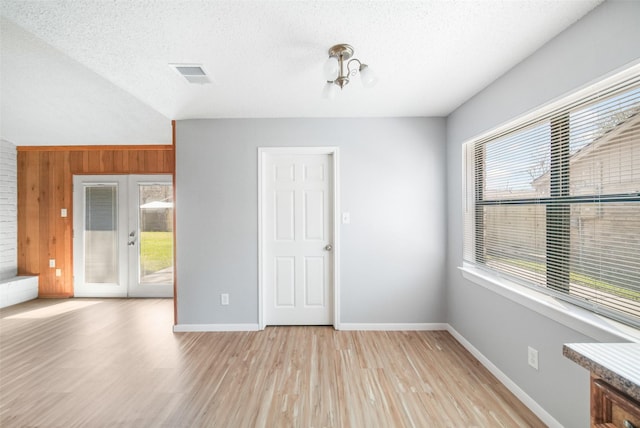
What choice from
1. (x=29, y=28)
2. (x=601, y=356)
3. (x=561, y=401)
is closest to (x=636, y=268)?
(x=601, y=356)

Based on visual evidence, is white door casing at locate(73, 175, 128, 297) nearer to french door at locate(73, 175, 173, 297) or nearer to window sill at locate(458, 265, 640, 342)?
french door at locate(73, 175, 173, 297)

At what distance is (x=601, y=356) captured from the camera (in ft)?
3.28

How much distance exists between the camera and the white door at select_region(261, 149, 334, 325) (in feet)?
10.7

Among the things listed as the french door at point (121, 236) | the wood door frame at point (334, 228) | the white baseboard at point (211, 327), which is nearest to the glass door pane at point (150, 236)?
the french door at point (121, 236)

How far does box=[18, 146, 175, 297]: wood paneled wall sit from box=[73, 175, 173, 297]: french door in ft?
0.42

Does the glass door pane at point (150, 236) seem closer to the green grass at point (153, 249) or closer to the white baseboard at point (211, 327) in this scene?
the green grass at point (153, 249)

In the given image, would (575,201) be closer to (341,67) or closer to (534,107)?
(534,107)

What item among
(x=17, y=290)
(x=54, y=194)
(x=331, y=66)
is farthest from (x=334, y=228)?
(x=17, y=290)

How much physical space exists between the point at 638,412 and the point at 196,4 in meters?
2.43

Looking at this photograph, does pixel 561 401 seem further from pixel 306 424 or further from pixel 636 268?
pixel 306 424

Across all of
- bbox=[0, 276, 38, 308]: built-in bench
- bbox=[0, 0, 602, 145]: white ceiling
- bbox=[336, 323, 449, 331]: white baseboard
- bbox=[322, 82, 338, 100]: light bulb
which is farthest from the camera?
bbox=[0, 276, 38, 308]: built-in bench

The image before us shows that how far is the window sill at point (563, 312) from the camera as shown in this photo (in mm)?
1353

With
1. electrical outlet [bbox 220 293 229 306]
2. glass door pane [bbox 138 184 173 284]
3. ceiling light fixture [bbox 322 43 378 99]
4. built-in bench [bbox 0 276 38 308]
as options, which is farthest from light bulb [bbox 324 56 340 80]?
built-in bench [bbox 0 276 38 308]

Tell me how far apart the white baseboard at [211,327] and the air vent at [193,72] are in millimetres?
2556
